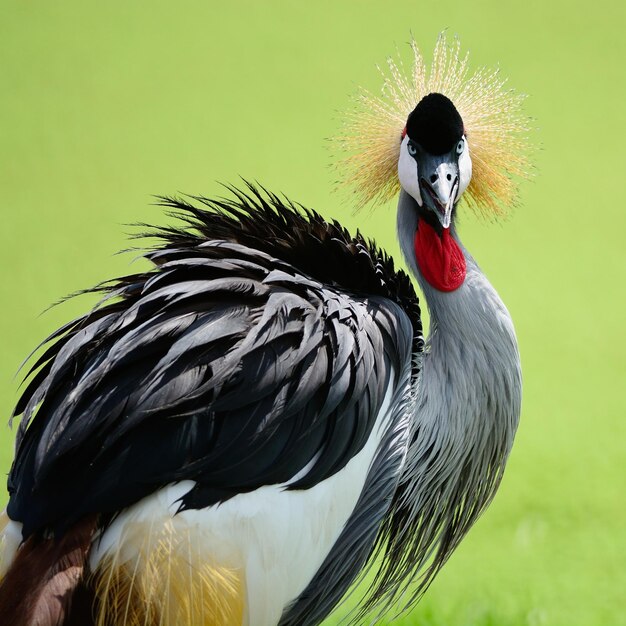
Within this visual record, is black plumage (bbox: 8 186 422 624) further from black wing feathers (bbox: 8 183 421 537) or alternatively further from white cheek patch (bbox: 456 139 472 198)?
white cheek patch (bbox: 456 139 472 198)

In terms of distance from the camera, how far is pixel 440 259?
1853mm

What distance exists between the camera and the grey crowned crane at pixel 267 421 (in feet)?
4.83

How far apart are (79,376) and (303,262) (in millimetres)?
420

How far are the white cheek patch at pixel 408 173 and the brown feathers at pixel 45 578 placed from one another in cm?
76

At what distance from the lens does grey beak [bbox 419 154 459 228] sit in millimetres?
1779

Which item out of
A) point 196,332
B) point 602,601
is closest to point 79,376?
point 196,332

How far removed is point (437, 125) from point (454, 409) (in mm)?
461

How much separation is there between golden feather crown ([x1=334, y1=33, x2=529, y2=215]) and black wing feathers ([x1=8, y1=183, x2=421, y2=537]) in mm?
346

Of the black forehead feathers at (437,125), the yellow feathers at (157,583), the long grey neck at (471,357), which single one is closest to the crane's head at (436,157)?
the black forehead feathers at (437,125)

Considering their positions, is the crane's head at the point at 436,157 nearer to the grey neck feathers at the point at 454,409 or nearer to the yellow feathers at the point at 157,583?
the grey neck feathers at the point at 454,409

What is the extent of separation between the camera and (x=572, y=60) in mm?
4105

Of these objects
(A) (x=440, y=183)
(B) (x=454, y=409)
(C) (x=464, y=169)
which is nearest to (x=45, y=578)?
(B) (x=454, y=409)

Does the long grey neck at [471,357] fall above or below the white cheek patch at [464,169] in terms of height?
below

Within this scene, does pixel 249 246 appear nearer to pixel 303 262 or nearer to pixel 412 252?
pixel 303 262
